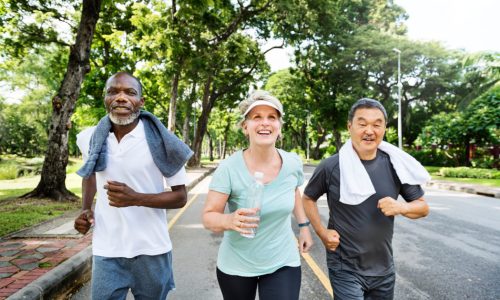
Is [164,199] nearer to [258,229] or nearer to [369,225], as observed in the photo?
[258,229]

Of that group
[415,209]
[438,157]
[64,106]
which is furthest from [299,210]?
[438,157]

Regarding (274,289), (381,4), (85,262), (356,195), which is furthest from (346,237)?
(381,4)

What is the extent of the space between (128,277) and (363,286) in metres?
1.56


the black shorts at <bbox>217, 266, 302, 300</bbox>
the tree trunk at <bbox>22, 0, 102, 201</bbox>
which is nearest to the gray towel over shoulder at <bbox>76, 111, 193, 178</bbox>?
the black shorts at <bbox>217, 266, 302, 300</bbox>

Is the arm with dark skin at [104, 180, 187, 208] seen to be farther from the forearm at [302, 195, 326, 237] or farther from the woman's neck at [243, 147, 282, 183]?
the forearm at [302, 195, 326, 237]

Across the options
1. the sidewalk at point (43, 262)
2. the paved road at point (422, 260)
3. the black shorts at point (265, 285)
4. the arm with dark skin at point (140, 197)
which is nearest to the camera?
the arm with dark skin at point (140, 197)

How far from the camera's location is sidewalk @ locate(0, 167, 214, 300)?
396cm

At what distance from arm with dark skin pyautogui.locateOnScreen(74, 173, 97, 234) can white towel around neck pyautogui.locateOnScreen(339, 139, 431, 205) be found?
172 cm

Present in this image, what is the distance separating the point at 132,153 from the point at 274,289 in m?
1.25

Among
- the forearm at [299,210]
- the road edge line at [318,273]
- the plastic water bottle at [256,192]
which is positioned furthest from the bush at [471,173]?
the plastic water bottle at [256,192]

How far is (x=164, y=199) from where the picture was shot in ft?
8.29

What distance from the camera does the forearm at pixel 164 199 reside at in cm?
242

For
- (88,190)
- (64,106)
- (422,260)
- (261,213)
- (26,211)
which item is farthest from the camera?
(64,106)

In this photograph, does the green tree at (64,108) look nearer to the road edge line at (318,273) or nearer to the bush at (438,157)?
the road edge line at (318,273)
